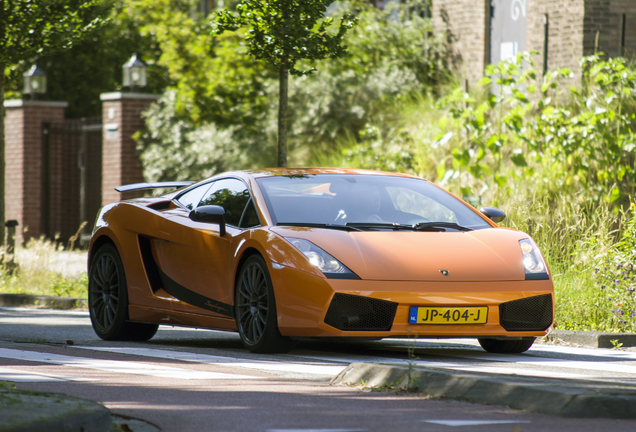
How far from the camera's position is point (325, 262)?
22.3 feet

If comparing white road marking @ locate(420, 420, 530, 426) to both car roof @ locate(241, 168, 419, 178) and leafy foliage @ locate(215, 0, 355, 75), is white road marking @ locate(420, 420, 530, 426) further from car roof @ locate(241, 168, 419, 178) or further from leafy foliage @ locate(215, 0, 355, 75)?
leafy foliage @ locate(215, 0, 355, 75)

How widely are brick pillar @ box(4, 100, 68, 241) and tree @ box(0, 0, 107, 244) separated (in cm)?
855

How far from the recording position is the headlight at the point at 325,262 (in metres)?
6.73

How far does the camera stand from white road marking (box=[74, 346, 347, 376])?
6.26m

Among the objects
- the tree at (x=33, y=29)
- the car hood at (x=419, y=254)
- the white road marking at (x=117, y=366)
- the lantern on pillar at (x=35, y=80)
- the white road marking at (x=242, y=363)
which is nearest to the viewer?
the white road marking at (x=117, y=366)

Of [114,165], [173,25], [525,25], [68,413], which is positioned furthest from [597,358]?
[173,25]

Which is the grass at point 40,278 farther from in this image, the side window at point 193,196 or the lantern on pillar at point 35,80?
the lantern on pillar at point 35,80

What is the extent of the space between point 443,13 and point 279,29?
11.4 m

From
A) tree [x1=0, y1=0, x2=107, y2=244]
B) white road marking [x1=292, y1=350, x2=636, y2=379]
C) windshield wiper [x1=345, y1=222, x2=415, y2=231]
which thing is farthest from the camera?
tree [x1=0, y1=0, x2=107, y2=244]

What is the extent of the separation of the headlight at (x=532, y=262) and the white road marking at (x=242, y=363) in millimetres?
1467

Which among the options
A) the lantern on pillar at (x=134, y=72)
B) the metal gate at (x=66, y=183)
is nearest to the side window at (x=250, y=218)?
the lantern on pillar at (x=134, y=72)

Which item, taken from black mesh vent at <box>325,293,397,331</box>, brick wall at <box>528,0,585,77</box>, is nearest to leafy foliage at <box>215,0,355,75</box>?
black mesh vent at <box>325,293,397,331</box>

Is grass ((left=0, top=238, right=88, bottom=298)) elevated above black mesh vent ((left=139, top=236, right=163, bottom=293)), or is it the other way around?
black mesh vent ((left=139, top=236, right=163, bottom=293))

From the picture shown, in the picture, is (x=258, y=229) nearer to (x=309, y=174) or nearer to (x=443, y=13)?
(x=309, y=174)
